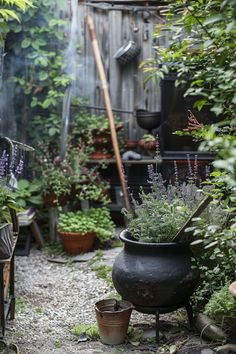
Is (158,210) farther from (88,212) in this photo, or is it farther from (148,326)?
(88,212)

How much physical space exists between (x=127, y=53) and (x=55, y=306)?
3.28 metres

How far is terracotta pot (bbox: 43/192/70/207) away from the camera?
19.3 ft

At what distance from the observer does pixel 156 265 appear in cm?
343

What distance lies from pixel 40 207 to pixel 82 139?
909mm

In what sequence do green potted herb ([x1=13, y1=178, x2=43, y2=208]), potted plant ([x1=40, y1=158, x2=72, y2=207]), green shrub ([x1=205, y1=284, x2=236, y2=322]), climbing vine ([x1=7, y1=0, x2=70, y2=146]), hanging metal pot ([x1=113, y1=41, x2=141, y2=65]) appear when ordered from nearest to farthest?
green shrub ([x1=205, y1=284, x2=236, y2=322])
potted plant ([x1=40, y1=158, x2=72, y2=207])
green potted herb ([x1=13, y1=178, x2=43, y2=208])
climbing vine ([x1=7, y1=0, x2=70, y2=146])
hanging metal pot ([x1=113, y1=41, x2=141, y2=65])

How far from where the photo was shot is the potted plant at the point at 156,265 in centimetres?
342

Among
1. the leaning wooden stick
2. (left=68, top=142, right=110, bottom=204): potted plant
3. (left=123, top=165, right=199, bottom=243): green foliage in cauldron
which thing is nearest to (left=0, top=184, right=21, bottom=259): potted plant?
(left=123, top=165, right=199, bottom=243): green foliage in cauldron

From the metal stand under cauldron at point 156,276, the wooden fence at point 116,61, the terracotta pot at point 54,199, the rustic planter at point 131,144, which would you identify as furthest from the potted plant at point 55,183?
the metal stand under cauldron at point 156,276

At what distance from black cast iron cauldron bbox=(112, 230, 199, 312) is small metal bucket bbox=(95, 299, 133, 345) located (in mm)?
96

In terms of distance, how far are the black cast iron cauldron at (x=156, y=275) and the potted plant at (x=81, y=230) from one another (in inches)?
83.7

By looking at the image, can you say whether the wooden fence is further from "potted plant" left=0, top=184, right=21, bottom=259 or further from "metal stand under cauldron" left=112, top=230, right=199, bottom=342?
"metal stand under cauldron" left=112, top=230, right=199, bottom=342

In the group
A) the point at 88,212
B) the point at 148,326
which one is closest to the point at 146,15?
the point at 88,212

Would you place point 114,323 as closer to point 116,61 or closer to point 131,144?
point 131,144

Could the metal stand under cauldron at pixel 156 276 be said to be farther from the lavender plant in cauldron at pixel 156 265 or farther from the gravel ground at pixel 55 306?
the gravel ground at pixel 55 306
